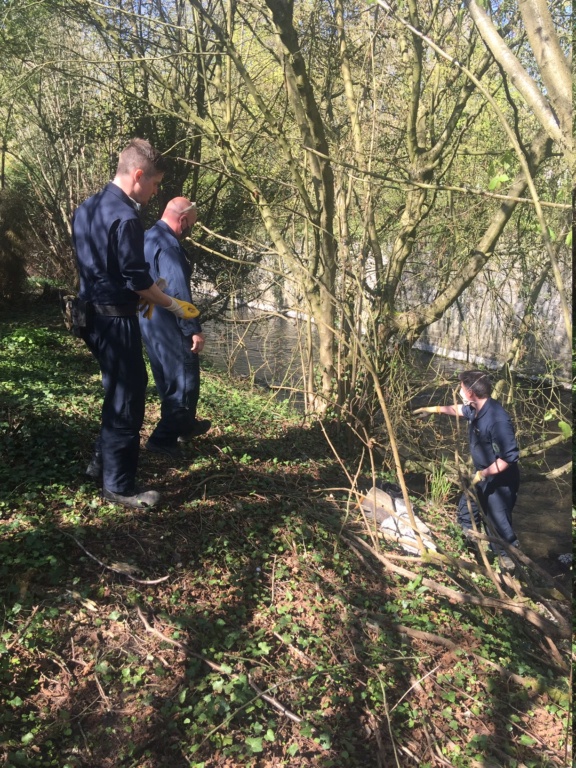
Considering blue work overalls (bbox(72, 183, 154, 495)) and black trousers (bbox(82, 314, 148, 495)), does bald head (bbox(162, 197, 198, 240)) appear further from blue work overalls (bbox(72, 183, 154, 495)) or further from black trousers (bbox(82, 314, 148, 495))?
black trousers (bbox(82, 314, 148, 495))

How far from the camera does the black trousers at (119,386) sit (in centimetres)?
321

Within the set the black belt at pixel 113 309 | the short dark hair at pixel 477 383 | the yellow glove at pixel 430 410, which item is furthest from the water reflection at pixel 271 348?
the black belt at pixel 113 309

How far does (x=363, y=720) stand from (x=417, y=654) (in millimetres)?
559

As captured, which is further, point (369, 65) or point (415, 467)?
point (415, 467)

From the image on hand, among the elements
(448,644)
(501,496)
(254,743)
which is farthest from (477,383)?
(254,743)

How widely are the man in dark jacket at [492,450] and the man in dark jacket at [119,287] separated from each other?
249 centimetres

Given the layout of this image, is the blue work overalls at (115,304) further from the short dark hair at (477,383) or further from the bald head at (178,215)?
the short dark hair at (477,383)

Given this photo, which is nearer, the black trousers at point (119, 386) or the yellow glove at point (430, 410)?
the black trousers at point (119, 386)

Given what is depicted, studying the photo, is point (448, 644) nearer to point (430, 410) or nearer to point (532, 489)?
point (430, 410)

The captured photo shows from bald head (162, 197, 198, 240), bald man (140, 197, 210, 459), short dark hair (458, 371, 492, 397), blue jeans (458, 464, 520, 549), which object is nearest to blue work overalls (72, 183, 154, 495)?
bald man (140, 197, 210, 459)

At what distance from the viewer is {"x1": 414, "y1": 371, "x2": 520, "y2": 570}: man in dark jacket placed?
4.50m

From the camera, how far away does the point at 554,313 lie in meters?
5.45

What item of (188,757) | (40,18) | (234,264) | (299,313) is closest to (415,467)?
(299,313)

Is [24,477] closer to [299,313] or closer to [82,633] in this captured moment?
[82,633]
